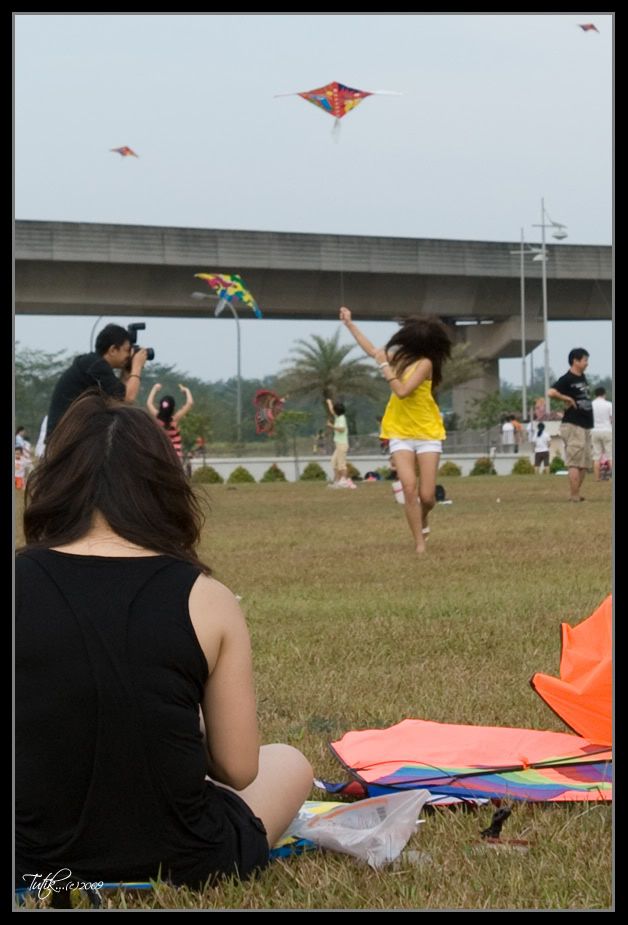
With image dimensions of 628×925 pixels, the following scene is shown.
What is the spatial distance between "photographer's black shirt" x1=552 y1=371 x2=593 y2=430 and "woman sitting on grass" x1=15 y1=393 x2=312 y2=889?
43.1 ft

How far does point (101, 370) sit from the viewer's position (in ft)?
25.4

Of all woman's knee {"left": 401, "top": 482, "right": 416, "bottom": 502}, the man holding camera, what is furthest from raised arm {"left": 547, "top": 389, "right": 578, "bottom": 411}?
the man holding camera

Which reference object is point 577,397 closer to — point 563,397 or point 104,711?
point 563,397

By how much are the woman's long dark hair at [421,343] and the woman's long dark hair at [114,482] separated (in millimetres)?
7326

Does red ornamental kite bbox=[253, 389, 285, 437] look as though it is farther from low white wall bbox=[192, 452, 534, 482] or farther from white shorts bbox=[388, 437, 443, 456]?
white shorts bbox=[388, 437, 443, 456]

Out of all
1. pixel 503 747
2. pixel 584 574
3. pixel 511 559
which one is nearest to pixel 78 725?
pixel 503 747

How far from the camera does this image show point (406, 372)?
32.9 feet

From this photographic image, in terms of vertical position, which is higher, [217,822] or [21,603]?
[21,603]

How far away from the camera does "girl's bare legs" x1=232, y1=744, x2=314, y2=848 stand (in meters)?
2.95

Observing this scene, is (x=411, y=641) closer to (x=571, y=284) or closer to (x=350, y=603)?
(x=350, y=603)

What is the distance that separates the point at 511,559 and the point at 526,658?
406cm

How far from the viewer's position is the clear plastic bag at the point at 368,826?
2982 mm

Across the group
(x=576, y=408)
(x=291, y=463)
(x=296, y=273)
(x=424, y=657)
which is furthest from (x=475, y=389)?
(x=424, y=657)

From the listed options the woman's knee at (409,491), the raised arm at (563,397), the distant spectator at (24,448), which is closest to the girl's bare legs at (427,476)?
the woman's knee at (409,491)
